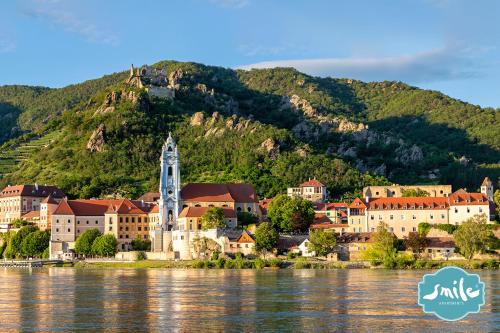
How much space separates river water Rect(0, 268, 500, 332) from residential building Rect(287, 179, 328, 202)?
198 ft

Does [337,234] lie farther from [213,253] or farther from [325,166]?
[325,166]

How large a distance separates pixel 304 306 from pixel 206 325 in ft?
32.4

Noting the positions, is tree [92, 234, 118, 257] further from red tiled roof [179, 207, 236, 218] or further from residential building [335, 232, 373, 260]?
residential building [335, 232, 373, 260]

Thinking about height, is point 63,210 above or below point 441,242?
above

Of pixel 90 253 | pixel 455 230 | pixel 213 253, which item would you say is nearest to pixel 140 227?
pixel 90 253

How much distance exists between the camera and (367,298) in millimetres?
59875

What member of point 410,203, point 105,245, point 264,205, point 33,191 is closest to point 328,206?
point 264,205

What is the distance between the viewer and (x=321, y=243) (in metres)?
104

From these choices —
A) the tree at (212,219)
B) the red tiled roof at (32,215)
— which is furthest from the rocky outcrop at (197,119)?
the tree at (212,219)

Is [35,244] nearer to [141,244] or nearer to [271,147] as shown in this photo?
[141,244]

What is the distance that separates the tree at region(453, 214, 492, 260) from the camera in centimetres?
9662

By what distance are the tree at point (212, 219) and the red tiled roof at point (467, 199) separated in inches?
1081

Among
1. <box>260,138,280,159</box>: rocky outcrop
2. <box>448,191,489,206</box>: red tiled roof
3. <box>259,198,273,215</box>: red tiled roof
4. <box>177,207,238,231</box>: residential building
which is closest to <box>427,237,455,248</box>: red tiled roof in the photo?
<box>448,191,489,206</box>: red tiled roof

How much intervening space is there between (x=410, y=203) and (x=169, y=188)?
102 ft
